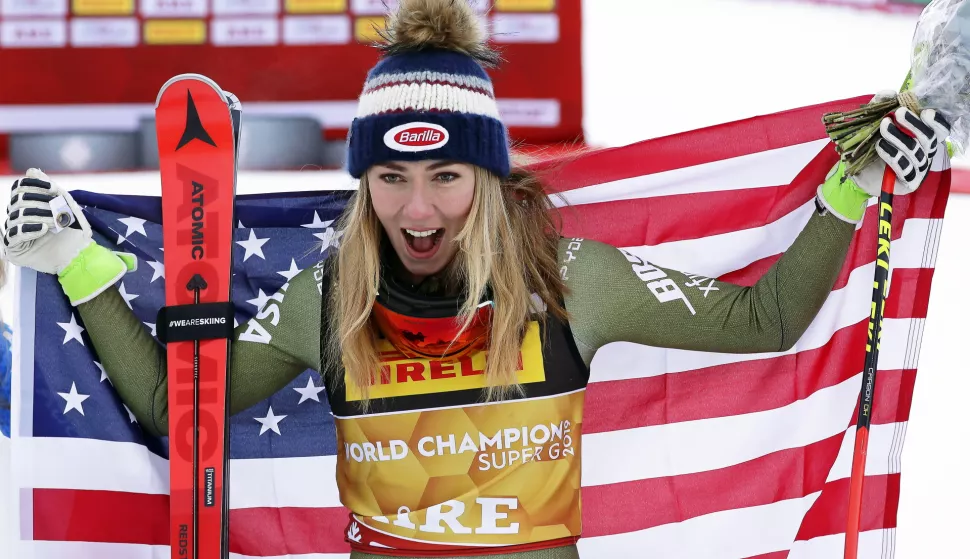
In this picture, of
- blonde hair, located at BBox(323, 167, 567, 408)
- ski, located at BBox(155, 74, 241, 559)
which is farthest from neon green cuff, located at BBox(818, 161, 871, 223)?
ski, located at BBox(155, 74, 241, 559)

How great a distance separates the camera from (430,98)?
5.89 feet

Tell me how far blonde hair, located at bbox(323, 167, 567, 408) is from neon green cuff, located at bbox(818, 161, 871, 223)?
48 cm

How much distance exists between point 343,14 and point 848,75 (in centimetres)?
239

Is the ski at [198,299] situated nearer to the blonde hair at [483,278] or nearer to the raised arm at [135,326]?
the raised arm at [135,326]

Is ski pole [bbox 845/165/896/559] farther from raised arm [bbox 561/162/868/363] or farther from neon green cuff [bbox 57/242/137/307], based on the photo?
neon green cuff [bbox 57/242/137/307]

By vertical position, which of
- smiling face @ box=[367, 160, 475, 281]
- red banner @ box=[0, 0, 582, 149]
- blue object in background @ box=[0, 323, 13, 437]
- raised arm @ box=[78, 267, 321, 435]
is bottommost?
blue object in background @ box=[0, 323, 13, 437]

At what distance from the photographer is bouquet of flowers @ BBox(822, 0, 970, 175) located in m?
1.75

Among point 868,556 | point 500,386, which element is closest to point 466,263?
point 500,386

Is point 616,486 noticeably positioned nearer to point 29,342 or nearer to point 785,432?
point 785,432

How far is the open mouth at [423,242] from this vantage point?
1.82 m

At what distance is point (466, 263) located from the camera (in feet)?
5.94

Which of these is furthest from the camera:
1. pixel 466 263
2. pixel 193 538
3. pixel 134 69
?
pixel 134 69

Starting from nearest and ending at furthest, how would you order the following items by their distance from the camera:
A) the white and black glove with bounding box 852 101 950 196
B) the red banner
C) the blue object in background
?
the white and black glove with bounding box 852 101 950 196 → the blue object in background → the red banner

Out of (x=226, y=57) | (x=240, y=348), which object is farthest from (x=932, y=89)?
(x=226, y=57)
